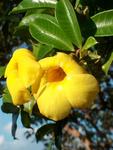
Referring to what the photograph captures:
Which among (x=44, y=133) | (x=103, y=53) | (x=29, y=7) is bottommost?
(x=44, y=133)

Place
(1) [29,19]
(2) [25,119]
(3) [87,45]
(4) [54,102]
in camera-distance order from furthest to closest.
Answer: (2) [25,119] < (1) [29,19] < (3) [87,45] < (4) [54,102]

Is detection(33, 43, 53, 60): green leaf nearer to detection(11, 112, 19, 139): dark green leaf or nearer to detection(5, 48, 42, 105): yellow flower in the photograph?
detection(5, 48, 42, 105): yellow flower

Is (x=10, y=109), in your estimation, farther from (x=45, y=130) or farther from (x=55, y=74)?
(x=55, y=74)

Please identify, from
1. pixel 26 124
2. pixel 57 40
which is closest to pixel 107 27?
pixel 57 40

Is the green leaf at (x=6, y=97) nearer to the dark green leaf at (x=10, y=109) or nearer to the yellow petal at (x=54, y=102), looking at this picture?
the dark green leaf at (x=10, y=109)

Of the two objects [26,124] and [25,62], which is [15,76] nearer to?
[25,62]

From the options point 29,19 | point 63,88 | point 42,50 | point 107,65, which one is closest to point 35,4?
point 29,19

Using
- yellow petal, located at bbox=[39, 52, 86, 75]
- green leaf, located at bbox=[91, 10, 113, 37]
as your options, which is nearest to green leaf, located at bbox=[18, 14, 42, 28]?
green leaf, located at bbox=[91, 10, 113, 37]
